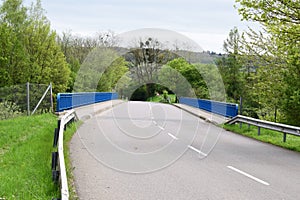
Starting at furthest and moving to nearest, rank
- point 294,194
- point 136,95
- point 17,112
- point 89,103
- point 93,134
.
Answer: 1. point 136,95
2. point 89,103
3. point 17,112
4. point 93,134
5. point 294,194

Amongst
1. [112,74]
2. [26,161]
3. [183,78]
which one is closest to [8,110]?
[26,161]

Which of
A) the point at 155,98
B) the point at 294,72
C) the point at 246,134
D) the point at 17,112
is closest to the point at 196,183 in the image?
the point at 246,134

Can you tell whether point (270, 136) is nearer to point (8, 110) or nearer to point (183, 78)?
point (8, 110)

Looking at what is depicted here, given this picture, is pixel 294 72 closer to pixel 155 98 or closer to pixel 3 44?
pixel 3 44

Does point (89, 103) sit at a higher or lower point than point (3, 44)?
lower

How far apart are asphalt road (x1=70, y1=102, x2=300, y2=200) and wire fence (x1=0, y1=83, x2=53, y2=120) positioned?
5.93 metres

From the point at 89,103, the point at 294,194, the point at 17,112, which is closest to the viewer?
the point at 294,194

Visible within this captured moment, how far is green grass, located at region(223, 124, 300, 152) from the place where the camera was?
1413 centimetres

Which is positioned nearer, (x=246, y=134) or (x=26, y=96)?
(x=246, y=134)

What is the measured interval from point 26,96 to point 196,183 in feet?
46.0

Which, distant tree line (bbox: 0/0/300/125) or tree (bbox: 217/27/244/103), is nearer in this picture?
distant tree line (bbox: 0/0/300/125)

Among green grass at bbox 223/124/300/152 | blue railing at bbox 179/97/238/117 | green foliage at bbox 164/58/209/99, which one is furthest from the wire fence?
green foliage at bbox 164/58/209/99

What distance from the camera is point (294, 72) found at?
59.0ft

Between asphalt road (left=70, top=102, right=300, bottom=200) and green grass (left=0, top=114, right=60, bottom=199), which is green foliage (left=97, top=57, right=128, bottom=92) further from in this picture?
asphalt road (left=70, top=102, right=300, bottom=200)
